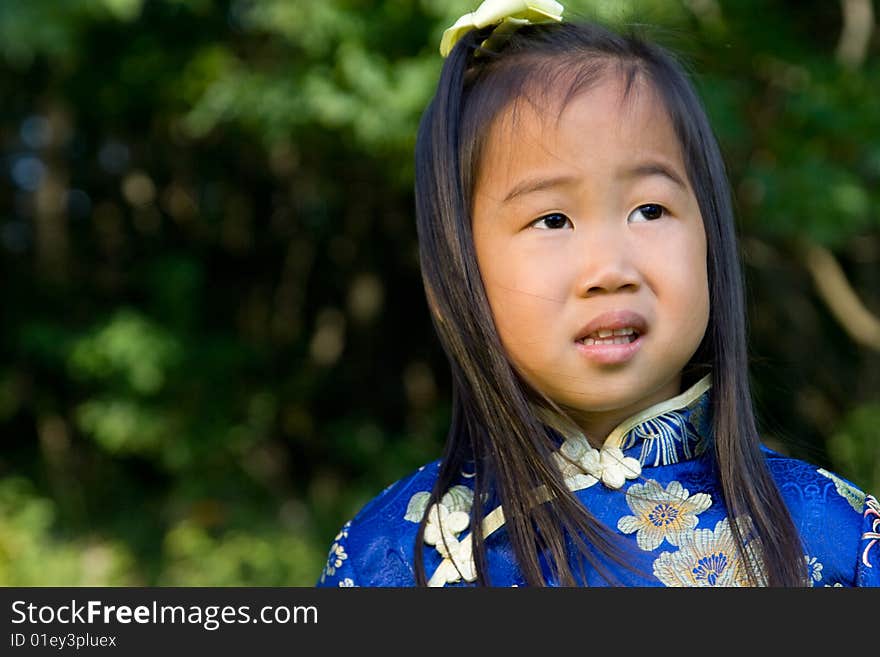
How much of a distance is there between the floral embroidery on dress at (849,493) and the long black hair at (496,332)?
75 mm

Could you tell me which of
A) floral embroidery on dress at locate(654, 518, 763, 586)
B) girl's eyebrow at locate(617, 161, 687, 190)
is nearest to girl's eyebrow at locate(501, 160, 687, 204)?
girl's eyebrow at locate(617, 161, 687, 190)

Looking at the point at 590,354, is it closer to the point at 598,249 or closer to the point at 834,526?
the point at 598,249

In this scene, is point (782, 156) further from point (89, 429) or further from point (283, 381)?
point (89, 429)

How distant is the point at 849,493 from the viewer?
120 centimetres

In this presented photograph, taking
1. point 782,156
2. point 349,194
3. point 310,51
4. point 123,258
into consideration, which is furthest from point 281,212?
point 782,156

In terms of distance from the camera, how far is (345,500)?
4941 millimetres

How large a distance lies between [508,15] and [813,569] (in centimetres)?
80

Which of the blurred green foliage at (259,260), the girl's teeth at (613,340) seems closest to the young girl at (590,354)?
the girl's teeth at (613,340)

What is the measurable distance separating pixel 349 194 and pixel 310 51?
1.64 meters

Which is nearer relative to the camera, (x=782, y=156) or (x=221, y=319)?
(x=782, y=156)

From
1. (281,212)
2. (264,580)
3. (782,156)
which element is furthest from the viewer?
(281,212)

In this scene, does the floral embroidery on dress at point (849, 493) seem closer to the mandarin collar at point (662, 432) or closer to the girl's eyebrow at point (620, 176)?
the mandarin collar at point (662, 432)

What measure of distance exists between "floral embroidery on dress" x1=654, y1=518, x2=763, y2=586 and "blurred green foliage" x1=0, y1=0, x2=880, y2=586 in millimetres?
2170

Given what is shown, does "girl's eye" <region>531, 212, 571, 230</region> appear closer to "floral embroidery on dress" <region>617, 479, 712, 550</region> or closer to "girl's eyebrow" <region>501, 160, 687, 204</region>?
"girl's eyebrow" <region>501, 160, 687, 204</region>
